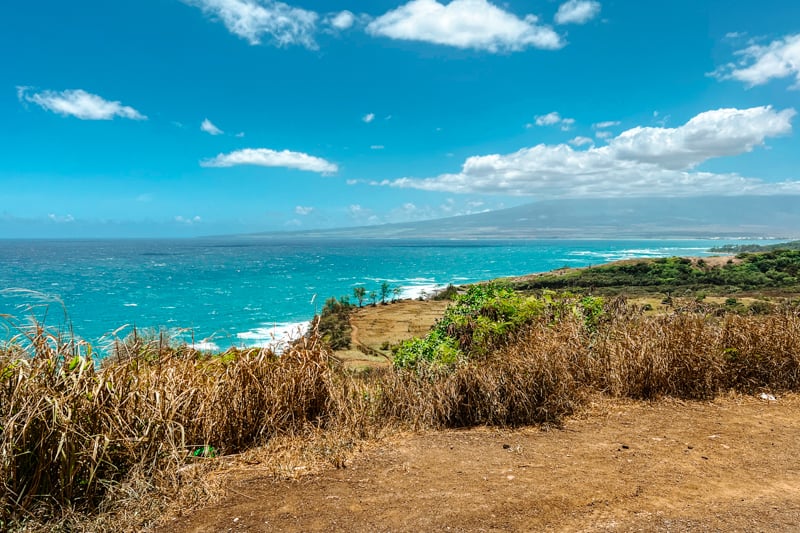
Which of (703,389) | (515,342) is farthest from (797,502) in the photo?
(515,342)

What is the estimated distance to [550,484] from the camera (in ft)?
12.1

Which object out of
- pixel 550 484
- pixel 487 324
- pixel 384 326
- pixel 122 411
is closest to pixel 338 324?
pixel 384 326

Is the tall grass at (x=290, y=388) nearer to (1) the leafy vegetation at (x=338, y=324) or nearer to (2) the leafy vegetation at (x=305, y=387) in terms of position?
(2) the leafy vegetation at (x=305, y=387)

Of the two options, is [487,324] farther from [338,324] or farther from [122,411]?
[338,324]

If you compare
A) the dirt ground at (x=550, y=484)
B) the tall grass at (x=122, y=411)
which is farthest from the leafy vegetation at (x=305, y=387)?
the dirt ground at (x=550, y=484)

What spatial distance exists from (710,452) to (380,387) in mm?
3501

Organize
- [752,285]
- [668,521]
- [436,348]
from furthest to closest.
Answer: [752,285], [436,348], [668,521]

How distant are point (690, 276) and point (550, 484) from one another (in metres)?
58.4

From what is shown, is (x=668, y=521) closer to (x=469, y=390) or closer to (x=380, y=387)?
(x=469, y=390)

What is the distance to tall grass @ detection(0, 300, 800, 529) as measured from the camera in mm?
3287

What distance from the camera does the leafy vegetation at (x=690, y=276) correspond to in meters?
44.1

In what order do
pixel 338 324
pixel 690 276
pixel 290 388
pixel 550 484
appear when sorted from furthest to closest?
pixel 690 276, pixel 338 324, pixel 290 388, pixel 550 484

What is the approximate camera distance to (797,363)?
6.21 metres

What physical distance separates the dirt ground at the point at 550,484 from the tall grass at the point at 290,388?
447mm
